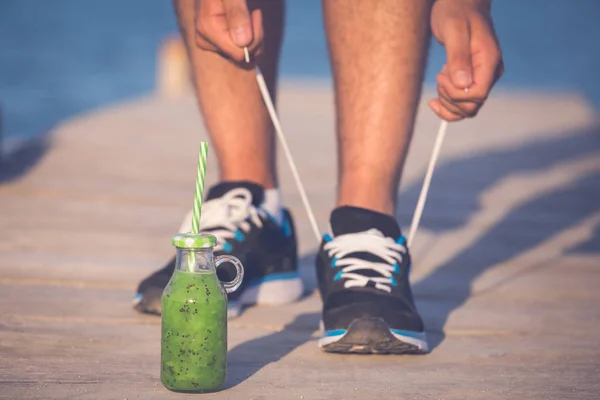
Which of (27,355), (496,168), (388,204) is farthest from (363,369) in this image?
(496,168)

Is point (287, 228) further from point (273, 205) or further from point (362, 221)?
point (362, 221)

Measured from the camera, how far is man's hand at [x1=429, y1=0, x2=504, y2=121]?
1.51 meters

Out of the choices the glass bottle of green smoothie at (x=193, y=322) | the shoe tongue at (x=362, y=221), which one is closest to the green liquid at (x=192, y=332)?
the glass bottle of green smoothie at (x=193, y=322)

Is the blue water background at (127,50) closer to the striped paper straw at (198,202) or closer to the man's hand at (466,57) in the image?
the man's hand at (466,57)

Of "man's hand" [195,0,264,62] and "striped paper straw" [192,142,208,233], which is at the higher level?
"man's hand" [195,0,264,62]

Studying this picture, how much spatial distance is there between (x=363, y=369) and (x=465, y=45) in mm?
504

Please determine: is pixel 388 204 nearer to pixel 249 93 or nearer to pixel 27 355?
pixel 249 93

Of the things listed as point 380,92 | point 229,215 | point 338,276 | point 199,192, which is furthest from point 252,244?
point 199,192

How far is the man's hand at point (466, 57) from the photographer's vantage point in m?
1.51

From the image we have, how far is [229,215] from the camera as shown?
68.2 inches

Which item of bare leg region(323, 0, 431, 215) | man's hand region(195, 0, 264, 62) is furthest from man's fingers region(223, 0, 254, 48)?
bare leg region(323, 0, 431, 215)

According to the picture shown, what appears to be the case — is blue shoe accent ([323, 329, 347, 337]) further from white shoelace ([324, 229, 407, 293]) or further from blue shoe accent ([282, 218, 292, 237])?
blue shoe accent ([282, 218, 292, 237])

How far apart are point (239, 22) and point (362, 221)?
36cm

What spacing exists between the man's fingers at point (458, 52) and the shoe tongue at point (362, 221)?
0.24 m
